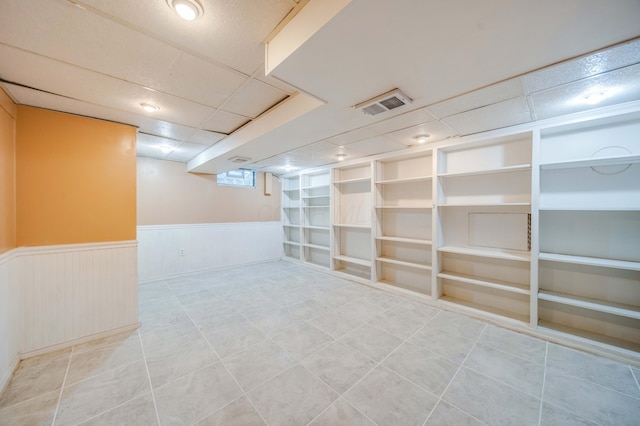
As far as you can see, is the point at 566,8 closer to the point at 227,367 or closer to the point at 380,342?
the point at 380,342

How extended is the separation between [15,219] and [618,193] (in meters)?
6.03

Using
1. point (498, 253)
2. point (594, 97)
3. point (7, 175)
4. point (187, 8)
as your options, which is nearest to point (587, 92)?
point (594, 97)

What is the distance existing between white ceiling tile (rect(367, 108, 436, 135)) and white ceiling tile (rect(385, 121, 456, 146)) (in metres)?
0.14

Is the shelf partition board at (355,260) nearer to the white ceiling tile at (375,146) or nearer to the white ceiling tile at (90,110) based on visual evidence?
the white ceiling tile at (375,146)

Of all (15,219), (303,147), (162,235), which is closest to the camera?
(15,219)

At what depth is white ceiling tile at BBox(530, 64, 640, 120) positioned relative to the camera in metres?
1.72

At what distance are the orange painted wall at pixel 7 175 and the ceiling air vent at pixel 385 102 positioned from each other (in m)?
3.10

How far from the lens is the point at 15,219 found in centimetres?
223

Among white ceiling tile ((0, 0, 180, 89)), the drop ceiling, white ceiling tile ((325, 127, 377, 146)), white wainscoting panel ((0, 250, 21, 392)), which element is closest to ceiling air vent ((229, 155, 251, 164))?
the drop ceiling

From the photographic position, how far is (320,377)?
6.40 feet

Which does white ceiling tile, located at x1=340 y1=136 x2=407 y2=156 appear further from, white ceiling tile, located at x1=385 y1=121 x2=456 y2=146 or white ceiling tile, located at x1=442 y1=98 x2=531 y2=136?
white ceiling tile, located at x1=442 y1=98 x2=531 y2=136

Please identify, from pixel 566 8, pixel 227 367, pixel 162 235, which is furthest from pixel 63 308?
pixel 566 8

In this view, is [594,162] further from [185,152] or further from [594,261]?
[185,152]

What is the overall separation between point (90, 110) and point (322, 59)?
103 inches
